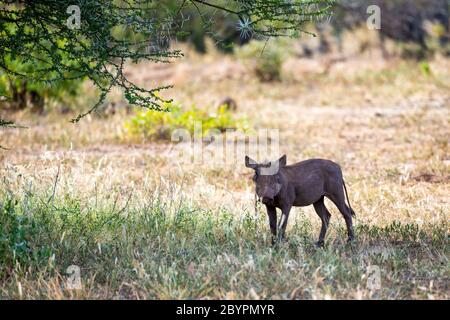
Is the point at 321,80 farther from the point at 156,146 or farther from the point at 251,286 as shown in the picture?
the point at 251,286

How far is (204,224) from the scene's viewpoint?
660 centimetres

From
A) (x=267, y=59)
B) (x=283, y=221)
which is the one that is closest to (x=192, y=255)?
(x=283, y=221)

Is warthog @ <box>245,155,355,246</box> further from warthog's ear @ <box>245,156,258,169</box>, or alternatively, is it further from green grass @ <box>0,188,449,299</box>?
green grass @ <box>0,188,449,299</box>

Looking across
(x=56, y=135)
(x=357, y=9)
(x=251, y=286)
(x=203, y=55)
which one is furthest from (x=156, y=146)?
(x=357, y=9)

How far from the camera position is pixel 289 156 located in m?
11.1

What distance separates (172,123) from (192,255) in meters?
6.61

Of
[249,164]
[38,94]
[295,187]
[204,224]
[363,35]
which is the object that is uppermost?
[363,35]

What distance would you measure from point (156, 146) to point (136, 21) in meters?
5.42

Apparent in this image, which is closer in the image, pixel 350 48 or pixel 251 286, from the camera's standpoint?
pixel 251 286

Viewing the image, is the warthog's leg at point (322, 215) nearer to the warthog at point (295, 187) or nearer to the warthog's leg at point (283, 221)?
the warthog at point (295, 187)

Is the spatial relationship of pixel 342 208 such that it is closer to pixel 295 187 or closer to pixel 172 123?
pixel 295 187

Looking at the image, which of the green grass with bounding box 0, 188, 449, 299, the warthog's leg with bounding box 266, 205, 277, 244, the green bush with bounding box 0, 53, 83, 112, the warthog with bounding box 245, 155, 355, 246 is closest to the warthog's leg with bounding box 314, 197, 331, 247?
the warthog with bounding box 245, 155, 355, 246

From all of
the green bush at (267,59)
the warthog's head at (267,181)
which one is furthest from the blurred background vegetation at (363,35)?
the warthog's head at (267,181)
